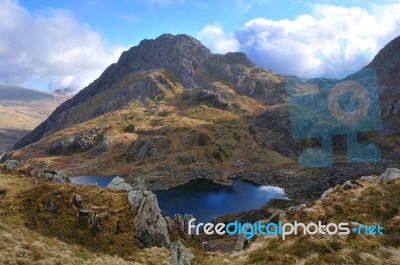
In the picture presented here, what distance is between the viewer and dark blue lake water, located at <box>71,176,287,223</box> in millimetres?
101438

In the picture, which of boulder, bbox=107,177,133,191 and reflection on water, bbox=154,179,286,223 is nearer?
boulder, bbox=107,177,133,191

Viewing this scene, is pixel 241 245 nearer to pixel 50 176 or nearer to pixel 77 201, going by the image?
pixel 77 201

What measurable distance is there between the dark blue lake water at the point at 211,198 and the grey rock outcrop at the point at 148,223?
54.2 meters

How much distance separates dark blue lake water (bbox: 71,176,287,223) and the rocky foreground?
180 ft

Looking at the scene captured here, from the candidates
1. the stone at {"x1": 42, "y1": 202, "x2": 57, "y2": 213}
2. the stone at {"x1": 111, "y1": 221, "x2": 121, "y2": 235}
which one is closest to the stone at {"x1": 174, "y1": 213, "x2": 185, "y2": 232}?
the stone at {"x1": 111, "y1": 221, "x2": 121, "y2": 235}

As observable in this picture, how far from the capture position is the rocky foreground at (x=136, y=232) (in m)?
18.9

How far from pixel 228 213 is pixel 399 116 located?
13476 centimetres

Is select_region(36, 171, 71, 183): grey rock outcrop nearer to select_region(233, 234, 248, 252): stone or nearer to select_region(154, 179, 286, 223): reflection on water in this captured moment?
select_region(233, 234, 248, 252): stone

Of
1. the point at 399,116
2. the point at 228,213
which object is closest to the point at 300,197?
the point at 228,213

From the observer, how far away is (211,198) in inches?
4587

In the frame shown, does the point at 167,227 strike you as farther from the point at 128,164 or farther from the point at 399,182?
the point at 128,164

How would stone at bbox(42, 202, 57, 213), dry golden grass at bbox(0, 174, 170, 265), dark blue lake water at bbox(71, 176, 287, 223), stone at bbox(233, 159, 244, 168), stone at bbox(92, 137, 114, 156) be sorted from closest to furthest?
dry golden grass at bbox(0, 174, 170, 265) → stone at bbox(42, 202, 57, 213) → dark blue lake water at bbox(71, 176, 287, 223) → stone at bbox(233, 159, 244, 168) → stone at bbox(92, 137, 114, 156)

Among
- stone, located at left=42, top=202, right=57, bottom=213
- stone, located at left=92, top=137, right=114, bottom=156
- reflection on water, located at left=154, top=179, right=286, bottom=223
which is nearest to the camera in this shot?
stone, located at left=42, top=202, right=57, bottom=213

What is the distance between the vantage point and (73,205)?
37469 mm
